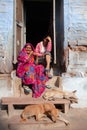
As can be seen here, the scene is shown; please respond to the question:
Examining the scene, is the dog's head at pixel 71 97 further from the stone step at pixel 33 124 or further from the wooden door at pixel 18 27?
the wooden door at pixel 18 27

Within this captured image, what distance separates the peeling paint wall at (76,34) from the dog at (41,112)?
127cm

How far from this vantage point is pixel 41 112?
224 inches

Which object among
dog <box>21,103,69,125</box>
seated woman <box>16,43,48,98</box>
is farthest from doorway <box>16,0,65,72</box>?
dog <box>21,103,69,125</box>

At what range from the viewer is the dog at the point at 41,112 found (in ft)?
18.2

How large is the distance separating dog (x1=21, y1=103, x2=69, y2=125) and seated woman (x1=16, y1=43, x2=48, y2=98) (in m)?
0.65

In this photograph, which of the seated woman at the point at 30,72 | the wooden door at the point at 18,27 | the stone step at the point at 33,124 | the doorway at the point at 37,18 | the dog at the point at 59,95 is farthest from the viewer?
the doorway at the point at 37,18

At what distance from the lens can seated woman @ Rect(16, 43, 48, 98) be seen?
641 centimetres

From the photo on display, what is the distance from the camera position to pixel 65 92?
6.23 meters

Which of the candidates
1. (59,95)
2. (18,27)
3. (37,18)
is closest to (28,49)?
(18,27)

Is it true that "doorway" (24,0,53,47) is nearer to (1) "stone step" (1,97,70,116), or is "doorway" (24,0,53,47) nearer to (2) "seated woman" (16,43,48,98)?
(2) "seated woman" (16,43,48,98)

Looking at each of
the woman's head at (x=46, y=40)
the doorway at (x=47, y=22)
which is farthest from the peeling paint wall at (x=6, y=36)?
the doorway at (x=47, y=22)

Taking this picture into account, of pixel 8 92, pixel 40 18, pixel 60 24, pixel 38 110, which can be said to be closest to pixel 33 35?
pixel 40 18

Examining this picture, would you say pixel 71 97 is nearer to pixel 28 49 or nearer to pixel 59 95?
pixel 59 95

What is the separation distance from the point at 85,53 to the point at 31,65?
46.7 inches
